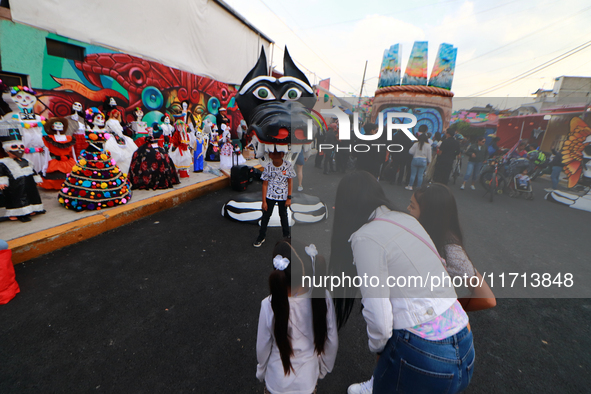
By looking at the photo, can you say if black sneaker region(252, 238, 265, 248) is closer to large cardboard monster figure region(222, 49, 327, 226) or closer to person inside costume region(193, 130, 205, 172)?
large cardboard monster figure region(222, 49, 327, 226)

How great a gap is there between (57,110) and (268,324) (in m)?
7.31

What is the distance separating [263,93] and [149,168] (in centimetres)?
320

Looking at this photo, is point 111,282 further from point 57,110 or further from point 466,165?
point 57,110

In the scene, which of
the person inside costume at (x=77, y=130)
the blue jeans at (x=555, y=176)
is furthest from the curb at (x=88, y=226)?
the blue jeans at (x=555, y=176)

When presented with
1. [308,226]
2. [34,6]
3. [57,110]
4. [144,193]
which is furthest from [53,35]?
[308,226]

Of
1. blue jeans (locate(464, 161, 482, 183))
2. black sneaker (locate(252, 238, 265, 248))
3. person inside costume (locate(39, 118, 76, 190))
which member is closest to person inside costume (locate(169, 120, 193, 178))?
person inside costume (locate(39, 118, 76, 190))

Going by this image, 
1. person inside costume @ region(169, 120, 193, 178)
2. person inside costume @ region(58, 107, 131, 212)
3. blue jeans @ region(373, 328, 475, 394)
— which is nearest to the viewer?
blue jeans @ region(373, 328, 475, 394)

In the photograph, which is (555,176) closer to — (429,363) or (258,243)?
(429,363)

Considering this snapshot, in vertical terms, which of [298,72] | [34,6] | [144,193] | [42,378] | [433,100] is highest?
[34,6]

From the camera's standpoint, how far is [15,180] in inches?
145

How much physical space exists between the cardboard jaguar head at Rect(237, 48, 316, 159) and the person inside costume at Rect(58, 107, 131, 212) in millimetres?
2496

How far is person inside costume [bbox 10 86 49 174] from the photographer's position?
4.36 m

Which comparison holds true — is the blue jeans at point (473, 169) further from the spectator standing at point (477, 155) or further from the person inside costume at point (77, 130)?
the person inside costume at point (77, 130)

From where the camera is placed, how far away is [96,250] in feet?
11.7
